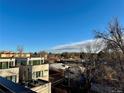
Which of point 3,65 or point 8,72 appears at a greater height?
point 3,65

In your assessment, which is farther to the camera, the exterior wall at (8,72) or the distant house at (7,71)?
the distant house at (7,71)

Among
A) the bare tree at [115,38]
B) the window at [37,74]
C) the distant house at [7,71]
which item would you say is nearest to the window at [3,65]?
the distant house at [7,71]

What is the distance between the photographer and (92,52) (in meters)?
29.0

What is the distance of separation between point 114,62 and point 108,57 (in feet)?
2.80

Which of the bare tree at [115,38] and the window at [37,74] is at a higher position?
the bare tree at [115,38]

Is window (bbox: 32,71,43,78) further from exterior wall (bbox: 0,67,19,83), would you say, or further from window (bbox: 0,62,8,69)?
window (bbox: 0,62,8,69)

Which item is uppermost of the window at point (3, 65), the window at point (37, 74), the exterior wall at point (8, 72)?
the window at point (3, 65)

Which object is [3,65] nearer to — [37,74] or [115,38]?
[37,74]

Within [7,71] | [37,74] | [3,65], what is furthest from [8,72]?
[37,74]

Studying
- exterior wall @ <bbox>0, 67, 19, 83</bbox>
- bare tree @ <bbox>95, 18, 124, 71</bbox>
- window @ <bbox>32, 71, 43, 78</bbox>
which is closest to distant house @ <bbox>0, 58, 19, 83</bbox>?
exterior wall @ <bbox>0, 67, 19, 83</bbox>

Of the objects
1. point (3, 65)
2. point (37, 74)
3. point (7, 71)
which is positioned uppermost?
point (3, 65)

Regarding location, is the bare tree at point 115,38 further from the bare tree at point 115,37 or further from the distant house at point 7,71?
the distant house at point 7,71

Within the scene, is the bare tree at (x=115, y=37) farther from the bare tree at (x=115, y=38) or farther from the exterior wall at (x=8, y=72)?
the exterior wall at (x=8, y=72)

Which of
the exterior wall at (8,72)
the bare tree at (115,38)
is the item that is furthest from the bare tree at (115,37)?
the exterior wall at (8,72)
